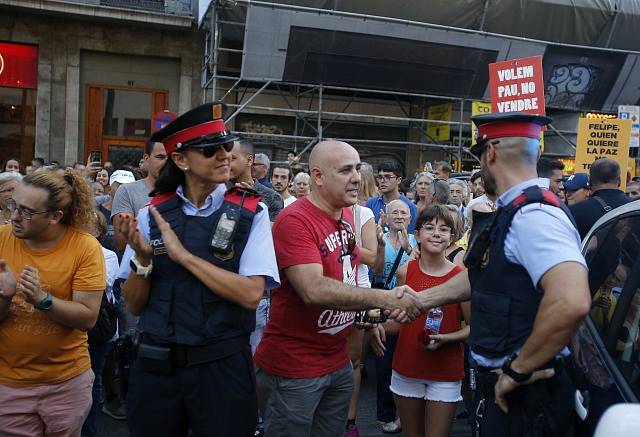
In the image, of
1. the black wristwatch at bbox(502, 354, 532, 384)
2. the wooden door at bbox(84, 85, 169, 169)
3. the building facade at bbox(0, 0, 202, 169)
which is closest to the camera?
the black wristwatch at bbox(502, 354, 532, 384)

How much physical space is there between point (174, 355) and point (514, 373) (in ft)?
4.40

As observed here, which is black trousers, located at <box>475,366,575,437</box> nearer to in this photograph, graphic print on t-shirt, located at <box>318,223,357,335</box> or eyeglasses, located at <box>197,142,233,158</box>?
graphic print on t-shirt, located at <box>318,223,357,335</box>

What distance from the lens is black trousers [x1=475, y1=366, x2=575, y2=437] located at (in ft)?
7.75

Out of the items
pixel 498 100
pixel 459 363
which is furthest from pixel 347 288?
pixel 498 100

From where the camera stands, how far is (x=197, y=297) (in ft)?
8.38

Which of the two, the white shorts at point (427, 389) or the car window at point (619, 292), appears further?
the white shorts at point (427, 389)

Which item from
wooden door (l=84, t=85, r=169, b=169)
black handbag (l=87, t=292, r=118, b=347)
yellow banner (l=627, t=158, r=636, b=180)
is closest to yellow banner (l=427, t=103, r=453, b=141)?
yellow banner (l=627, t=158, r=636, b=180)

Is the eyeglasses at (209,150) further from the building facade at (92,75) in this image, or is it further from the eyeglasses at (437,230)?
the building facade at (92,75)

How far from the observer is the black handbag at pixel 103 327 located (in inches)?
163

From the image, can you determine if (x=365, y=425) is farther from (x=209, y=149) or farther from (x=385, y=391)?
(x=209, y=149)

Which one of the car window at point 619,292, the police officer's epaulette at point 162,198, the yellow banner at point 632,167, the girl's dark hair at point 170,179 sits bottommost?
the car window at point 619,292

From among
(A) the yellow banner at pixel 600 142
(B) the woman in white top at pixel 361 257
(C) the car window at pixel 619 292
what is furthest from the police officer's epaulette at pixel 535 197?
(A) the yellow banner at pixel 600 142

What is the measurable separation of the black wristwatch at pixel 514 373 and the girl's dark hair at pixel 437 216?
1.94 meters

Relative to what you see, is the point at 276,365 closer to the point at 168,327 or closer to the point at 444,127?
the point at 168,327
